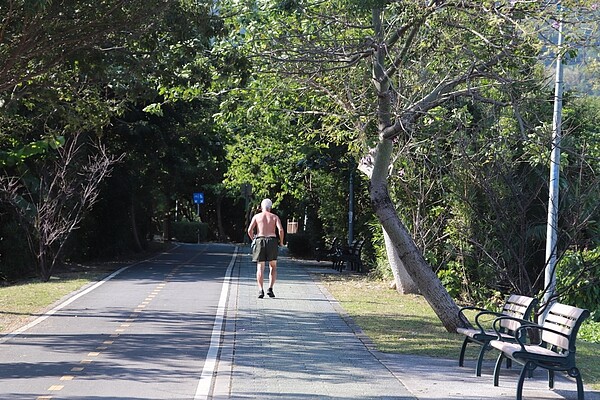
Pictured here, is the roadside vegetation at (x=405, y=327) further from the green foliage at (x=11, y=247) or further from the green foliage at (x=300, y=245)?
the green foliage at (x=300, y=245)

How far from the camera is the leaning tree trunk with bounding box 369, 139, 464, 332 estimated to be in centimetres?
1425

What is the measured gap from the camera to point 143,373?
10.8 metres

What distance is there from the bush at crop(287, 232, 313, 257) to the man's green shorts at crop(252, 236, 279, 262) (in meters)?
20.1

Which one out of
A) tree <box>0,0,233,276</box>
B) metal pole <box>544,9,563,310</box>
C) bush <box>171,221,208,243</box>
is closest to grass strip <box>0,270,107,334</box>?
tree <box>0,0,233,276</box>

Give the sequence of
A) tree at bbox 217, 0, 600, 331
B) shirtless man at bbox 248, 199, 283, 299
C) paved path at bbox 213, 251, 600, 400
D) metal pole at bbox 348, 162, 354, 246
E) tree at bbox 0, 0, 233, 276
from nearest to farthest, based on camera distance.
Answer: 1. paved path at bbox 213, 251, 600, 400
2. tree at bbox 217, 0, 600, 331
3. tree at bbox 0, 0, 233, 276
4. shirtless man at bbox 248, 199, 283, 299
5. metal pole at bbox 348, 162, 354, 246

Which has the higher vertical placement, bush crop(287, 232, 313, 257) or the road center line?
bush crop(287, 232, 313, 257)

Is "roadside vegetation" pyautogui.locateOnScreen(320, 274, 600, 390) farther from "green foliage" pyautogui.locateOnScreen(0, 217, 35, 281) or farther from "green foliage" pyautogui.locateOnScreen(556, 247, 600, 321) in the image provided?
"green foliage" pyautogui.locateOnScreen(0, 217, 35, 281)

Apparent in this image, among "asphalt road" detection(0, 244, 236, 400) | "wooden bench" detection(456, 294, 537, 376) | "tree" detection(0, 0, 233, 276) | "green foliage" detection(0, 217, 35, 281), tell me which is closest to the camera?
"asphalt road" detection(0, 244, 236, 400)

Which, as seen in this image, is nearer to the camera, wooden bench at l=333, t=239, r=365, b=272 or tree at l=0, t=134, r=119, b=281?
tree at l=0, t=134, r=119, b=281

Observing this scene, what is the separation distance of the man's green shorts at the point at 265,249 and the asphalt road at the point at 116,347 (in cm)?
125

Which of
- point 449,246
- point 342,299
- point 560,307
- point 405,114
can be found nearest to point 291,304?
point 342,299

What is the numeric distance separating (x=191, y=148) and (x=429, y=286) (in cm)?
2174

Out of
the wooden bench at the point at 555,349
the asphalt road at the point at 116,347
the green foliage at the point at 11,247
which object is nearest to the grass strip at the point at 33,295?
the asphalt road at the point at 116,347

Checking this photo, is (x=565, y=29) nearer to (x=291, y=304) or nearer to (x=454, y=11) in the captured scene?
(x=454, y=11)
